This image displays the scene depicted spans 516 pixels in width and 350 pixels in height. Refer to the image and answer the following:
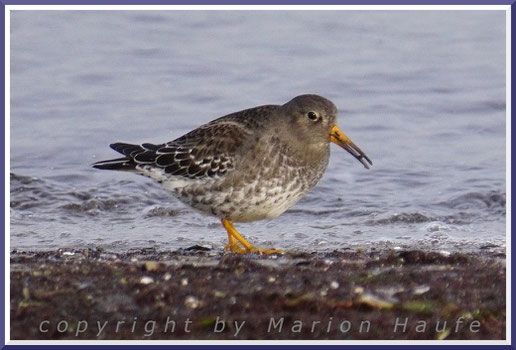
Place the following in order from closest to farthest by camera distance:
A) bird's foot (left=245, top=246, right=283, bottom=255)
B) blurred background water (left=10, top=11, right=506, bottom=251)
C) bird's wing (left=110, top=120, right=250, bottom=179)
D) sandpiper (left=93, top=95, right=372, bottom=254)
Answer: bird's foot (left=245, top=246, right=283, bottom=255)
sandpiper (left=93, top=95, right=372, bottom=254)
bird's wing (left=110, top=120, right=250, bottom=179)
blurred background water (left=10, top=11, right=506, bottom=251)

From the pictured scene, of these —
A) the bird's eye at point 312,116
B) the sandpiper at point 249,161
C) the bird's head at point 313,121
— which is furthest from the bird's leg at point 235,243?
the bird's eye at point 312,116

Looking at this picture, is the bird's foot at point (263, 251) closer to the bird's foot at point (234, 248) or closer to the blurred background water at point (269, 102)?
the bird's foot at point (234, 248)

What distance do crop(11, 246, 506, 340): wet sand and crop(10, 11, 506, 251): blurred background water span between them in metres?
1.96

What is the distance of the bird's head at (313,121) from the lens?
8.30m

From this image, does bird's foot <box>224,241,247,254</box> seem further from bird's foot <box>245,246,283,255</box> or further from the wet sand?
the wet sand

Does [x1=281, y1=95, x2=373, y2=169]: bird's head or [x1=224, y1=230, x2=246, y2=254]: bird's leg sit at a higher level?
[x1=281, y1=95, x2=373, y2=169]: bird's head

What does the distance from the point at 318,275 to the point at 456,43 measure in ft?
25.5

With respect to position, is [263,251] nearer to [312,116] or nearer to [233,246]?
[233,246]

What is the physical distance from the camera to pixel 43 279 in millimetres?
6312

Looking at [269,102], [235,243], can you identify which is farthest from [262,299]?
[269,102]

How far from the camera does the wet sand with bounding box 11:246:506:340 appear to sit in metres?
5.48

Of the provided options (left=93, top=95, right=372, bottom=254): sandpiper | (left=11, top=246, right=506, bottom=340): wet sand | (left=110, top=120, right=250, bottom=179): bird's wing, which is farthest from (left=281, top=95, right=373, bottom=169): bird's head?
(left=11, top=246, right=506, bottom=340): wet sand

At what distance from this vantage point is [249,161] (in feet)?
26.4

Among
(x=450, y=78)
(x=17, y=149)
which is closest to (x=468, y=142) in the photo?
(x=450, y=78)
